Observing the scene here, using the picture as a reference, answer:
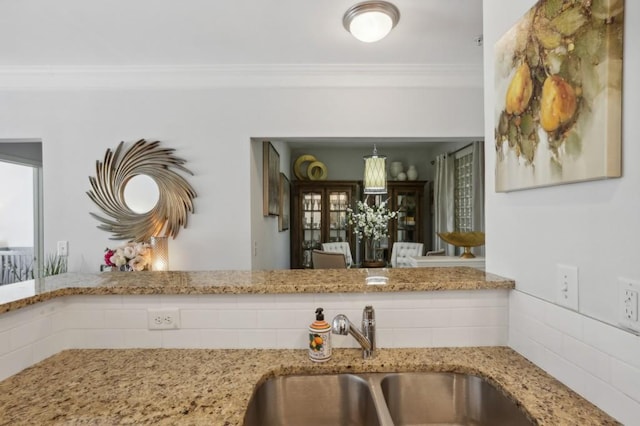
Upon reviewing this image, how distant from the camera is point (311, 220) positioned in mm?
5512

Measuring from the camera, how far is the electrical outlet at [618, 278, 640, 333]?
68 centimetres

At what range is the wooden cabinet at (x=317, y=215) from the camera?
→ 5465 millimetres

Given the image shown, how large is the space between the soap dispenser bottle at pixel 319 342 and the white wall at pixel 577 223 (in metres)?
0.63

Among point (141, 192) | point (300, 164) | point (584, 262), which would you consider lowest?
point (584, 262)

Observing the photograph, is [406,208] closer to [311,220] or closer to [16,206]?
[311,220]

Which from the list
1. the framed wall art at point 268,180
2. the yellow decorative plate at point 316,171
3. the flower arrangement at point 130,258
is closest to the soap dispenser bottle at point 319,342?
Result: the flower arrangement at point 130,258

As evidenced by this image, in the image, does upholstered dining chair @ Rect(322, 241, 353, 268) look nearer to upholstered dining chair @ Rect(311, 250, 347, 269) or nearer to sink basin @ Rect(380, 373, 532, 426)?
upholstered dining chair @ Rect(311, 250, 347, 269)

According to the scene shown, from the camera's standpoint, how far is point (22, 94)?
258 centimetres

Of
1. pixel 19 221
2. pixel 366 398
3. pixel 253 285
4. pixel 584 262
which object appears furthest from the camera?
pixel 19 221

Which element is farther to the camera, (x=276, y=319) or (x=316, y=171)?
(x=316, y=171)

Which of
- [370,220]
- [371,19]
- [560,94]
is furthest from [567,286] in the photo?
[370,220]

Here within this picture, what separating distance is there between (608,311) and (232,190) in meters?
2.29

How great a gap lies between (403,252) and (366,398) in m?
4.30

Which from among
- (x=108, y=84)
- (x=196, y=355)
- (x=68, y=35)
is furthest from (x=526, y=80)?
(x=108, y=84)
